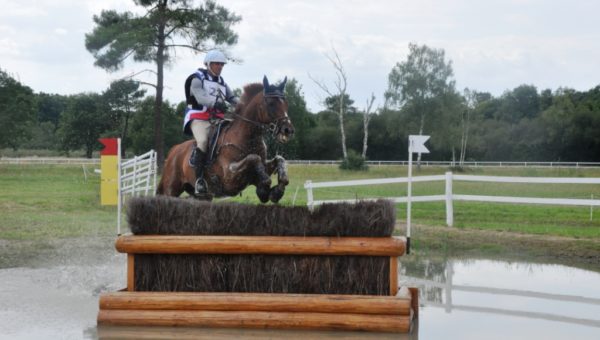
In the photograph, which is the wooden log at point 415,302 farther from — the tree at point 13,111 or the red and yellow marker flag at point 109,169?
the tree at point 13,111

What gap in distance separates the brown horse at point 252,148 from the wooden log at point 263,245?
1872 mm

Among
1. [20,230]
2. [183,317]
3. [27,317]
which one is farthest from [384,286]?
[20,230]

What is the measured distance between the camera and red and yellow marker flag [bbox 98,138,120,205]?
13.8m

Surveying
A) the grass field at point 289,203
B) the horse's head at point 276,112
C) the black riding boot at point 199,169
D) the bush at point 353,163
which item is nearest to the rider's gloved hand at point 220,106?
the black riding boot at point 199,169

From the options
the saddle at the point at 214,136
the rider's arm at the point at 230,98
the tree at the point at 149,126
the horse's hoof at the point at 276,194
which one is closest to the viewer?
the horse's hoof at the point at 276,194

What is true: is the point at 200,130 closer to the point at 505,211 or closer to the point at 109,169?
the point at 109,169

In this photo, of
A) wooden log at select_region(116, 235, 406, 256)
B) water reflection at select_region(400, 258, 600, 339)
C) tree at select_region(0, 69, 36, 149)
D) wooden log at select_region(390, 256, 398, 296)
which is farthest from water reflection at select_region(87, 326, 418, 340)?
tree at select_region(0, 69, 36, 149)

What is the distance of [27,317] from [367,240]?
3030 millimetres

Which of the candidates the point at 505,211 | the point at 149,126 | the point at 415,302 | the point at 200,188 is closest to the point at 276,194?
the point at 200,188

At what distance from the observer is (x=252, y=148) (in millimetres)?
8727

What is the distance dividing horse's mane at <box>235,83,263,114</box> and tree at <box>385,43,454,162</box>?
176 feet

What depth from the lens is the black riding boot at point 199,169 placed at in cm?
902

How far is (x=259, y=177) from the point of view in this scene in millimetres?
8391

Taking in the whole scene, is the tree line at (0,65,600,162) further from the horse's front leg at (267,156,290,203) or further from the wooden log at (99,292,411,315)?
the wooden log at (99,292,411,315)
